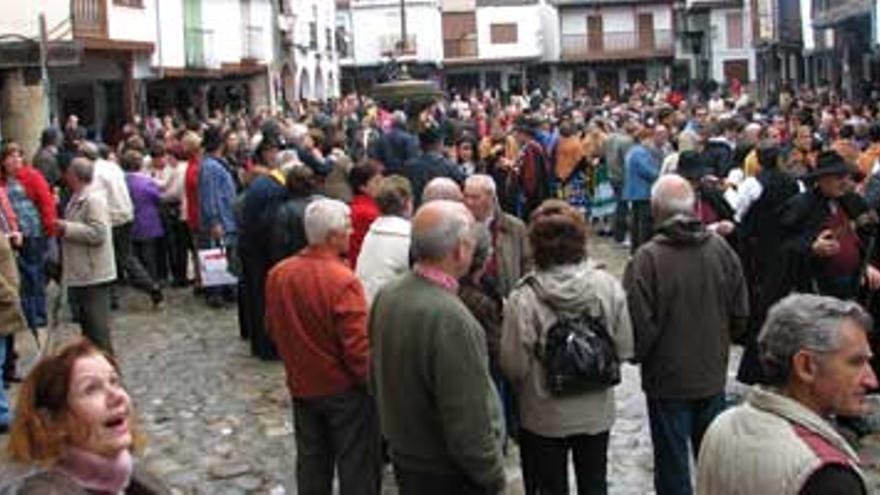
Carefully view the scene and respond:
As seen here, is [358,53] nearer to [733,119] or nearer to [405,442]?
[733,119]

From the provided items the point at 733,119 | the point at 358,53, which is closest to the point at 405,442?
the point at 733,119

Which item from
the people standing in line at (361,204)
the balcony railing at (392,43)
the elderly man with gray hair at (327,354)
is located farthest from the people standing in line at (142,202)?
the balcony railing at (392,43)

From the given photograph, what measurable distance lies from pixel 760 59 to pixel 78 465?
48.8 metres

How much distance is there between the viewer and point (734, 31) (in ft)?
198

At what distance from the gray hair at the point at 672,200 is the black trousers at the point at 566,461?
50.9 inches

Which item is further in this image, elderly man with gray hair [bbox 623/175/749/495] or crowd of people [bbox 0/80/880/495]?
elderly man with gray hair [bbox 623/175/749/495]

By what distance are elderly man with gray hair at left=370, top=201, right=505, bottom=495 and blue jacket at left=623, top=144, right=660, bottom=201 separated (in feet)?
33.9

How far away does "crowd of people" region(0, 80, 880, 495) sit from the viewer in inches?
141

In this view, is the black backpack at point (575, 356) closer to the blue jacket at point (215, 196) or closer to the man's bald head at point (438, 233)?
the man's bald head at point (438, 233)

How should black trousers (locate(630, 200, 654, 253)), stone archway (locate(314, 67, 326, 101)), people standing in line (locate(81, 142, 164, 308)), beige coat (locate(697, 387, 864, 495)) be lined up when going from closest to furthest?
beige coat (locate(697, 387, 864, 495)), people standing in line (locate(81, 142, 164, 308)), black trousers (locate(630, 200, 654, 253)), stone archway (locate(314, 67, 326, 101))

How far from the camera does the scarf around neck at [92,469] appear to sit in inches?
137

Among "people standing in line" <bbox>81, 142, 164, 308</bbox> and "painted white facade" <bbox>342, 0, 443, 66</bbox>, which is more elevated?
"painted white facade" <bbox>342, 0, 443, 66</bbox>

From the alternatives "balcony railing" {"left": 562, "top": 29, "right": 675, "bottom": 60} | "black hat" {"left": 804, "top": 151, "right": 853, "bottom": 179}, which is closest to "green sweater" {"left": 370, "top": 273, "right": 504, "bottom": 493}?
"black hat" {"left": 804, "top": 151, "right": 853, "bottom": 179}

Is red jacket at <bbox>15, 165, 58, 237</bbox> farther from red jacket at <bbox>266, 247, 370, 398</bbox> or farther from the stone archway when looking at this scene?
the stone archway
